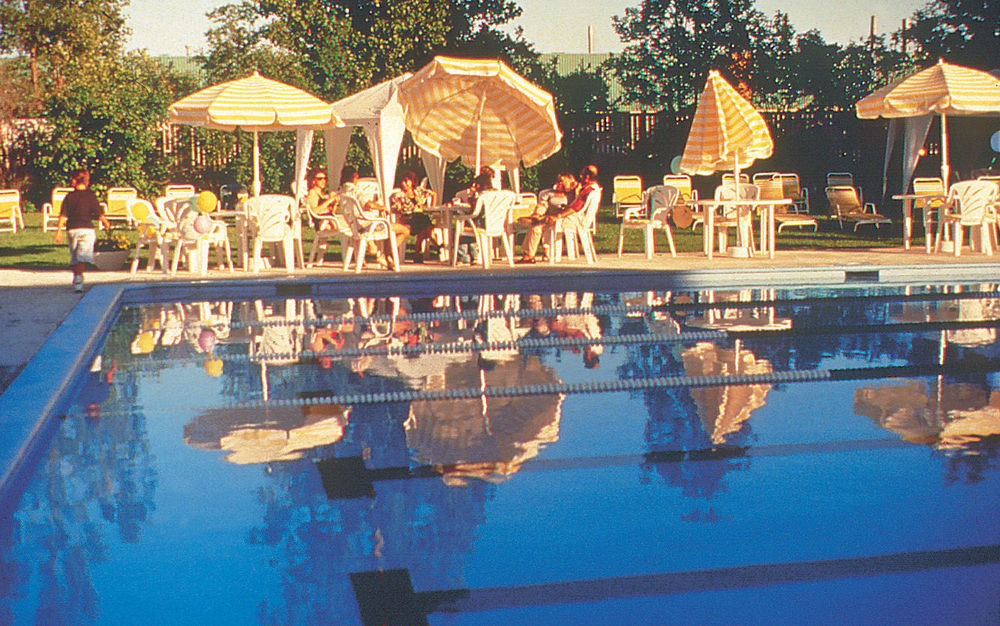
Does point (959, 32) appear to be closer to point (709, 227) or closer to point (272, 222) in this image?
point (709, 227)

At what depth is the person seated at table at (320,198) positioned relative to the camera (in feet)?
41.0

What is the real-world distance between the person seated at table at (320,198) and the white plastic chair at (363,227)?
A: 1.58ft

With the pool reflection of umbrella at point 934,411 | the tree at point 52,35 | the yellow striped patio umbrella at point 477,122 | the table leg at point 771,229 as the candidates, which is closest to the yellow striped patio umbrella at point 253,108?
the yellow striped patio umbrella at point 477,122

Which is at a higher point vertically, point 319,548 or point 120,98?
point 120,98

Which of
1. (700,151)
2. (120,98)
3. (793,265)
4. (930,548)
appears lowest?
(930,548)

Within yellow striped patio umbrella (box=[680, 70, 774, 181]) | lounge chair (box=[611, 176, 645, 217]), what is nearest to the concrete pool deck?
yellow striped patio umbrella (box=[680, 70, 774, 181])

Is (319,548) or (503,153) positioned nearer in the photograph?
(319,548)

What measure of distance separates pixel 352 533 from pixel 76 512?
1.02 m

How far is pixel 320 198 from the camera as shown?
12688 mm

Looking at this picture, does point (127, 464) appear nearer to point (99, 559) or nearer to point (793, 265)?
point (99, 559)

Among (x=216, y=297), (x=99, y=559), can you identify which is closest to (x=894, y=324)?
(x=216, y=297)

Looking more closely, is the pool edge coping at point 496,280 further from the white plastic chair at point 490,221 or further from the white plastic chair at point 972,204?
the white plastic chair at point 972,204

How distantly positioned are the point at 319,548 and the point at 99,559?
67cm

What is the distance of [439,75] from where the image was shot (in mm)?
12484
